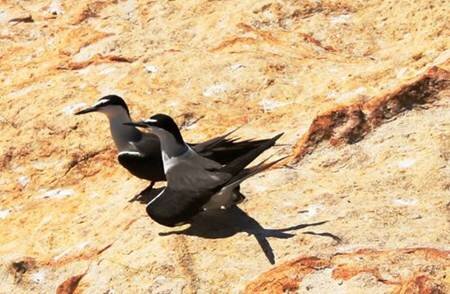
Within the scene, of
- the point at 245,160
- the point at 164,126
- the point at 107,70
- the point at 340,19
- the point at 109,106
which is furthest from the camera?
the point at 340,19

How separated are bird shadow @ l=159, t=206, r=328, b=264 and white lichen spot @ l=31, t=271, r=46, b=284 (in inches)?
33.2

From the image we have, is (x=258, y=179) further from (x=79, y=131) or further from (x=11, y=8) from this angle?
(x=11, y=8)

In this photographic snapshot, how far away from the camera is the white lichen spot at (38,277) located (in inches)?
263

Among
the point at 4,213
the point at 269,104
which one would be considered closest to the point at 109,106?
the point at 4,213

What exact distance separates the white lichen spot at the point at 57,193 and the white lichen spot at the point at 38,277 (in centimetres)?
127

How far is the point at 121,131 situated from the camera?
26.5 ft

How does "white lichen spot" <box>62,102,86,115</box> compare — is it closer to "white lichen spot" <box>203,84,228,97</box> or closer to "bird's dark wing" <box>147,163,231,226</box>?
"white lichen spot" <box>203,84,228,97</box>

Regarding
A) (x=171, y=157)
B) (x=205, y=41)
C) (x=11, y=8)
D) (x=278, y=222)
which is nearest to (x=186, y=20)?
(x=205, y=41)

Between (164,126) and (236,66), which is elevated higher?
(164,126)

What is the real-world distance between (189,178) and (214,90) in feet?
6.68

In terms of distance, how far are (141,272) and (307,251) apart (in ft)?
3.54

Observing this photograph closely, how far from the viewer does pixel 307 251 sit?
6098 millimetres

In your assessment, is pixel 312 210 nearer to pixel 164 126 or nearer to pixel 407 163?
pixel 407 163

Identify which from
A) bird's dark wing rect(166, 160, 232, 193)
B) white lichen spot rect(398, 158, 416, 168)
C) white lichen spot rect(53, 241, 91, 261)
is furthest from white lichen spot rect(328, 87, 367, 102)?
white lichen spot rect(53, 241, 91, 261)
